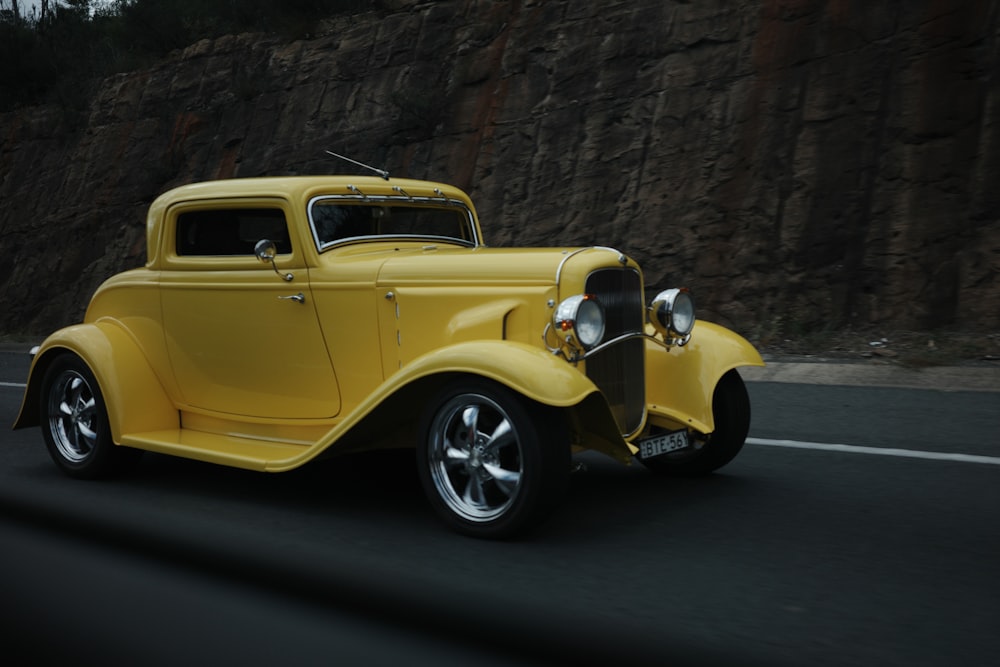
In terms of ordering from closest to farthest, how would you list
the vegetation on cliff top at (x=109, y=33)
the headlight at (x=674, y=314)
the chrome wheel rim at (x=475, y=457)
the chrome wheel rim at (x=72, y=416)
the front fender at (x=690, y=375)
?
the chrome wheel rim at (x=475, y=457)
the front fender at (x=690, y=375)
the headlight at (x=674, y=314)
the chrome wheel rim at (x=72, y=416)
the vegetation on cliff top at (x=109, y=33)

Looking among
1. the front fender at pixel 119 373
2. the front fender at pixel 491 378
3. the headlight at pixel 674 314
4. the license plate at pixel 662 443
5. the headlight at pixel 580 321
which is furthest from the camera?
the front fender at pixel 119 373

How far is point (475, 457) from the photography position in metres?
4.16

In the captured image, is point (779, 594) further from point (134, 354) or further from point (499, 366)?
point (134, 354)

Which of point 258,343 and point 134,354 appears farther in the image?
point 134,354

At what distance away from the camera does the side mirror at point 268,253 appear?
5012 millimetres

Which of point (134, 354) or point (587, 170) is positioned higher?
point (587, 170)

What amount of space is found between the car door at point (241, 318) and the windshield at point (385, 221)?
0.64 ft

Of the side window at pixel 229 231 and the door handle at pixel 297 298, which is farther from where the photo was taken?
the side window at pixel 229 231

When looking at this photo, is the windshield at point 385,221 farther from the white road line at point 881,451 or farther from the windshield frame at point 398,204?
the white road line at point 881,451

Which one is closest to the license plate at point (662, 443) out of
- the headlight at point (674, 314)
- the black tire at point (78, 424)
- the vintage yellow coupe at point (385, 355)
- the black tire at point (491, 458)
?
the vintage yellow coupe at point (385, 355)

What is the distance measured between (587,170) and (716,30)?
8.29 ft

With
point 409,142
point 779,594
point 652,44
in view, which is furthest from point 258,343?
point 409,142

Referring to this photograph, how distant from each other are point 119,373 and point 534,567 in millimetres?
2851

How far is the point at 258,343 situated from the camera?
518 cm
